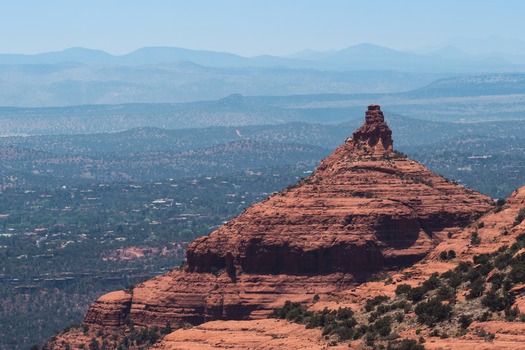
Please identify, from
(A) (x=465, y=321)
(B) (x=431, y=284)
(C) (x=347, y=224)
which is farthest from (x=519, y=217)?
(A) (x=465, y=321)

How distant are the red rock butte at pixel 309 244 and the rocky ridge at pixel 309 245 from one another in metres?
0.05

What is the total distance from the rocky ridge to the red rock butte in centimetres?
5

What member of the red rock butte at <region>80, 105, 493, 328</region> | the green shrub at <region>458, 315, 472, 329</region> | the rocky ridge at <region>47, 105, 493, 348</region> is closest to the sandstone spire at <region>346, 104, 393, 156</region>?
the rocky ridge at <region>47, 105, 493, 348</region>

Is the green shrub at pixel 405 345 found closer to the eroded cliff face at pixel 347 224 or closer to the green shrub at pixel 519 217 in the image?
the green shrub at pixel 519 217

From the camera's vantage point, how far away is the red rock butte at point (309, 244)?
317 feet

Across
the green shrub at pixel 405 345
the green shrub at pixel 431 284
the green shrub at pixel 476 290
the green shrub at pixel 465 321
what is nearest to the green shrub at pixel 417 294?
the green shrub at pixel 431 284

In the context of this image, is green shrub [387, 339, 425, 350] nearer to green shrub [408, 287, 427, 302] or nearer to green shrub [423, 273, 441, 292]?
green shrub [408, 287, 427, 302]

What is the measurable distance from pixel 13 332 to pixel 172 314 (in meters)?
71.6

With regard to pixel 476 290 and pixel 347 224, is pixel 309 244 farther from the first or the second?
pixel 476 290

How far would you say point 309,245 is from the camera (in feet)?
320

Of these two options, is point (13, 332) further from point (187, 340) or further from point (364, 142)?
point (187, 340)

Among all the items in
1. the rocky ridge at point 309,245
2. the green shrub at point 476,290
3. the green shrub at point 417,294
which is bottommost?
the rocky ridge at point 309,245

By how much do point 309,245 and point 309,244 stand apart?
8 centimetres

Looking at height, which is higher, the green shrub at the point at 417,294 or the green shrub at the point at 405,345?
the green shrub at the point at 417,294
